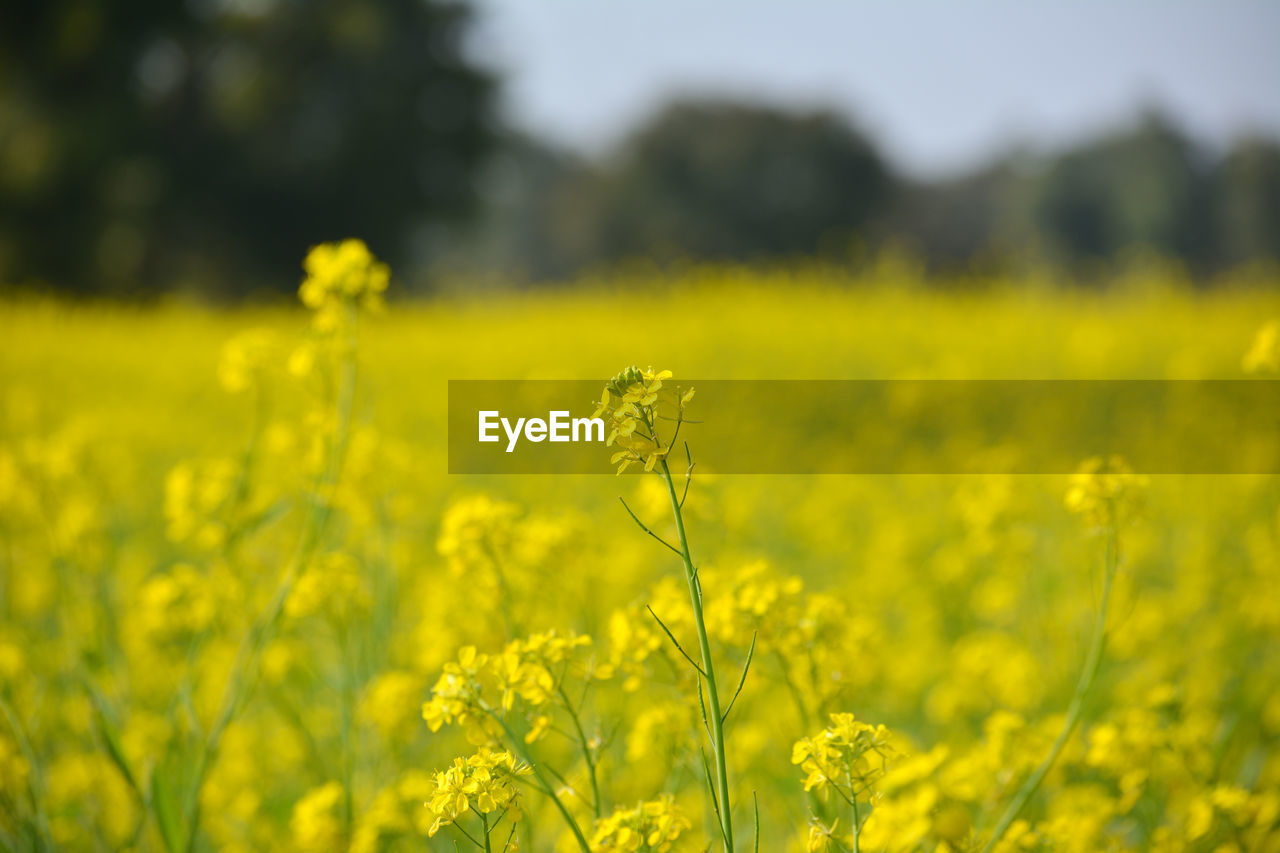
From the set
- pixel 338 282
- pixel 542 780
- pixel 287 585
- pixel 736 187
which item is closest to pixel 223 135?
pixel 736 187

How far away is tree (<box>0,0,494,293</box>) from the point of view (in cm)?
1509

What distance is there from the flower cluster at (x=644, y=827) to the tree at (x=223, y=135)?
17.2m

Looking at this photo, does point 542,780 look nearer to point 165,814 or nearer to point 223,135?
point 165,814

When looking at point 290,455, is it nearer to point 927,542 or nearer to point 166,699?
point 166,699

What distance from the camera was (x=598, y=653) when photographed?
1416mm

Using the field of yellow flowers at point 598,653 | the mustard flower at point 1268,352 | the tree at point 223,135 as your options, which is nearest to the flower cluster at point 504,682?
the field of yellow flowers at point 598,653

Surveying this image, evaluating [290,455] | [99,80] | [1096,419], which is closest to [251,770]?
[290,455]

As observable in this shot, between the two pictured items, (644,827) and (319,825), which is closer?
(644,827)

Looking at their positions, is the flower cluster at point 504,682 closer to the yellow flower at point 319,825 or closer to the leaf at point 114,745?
the yellow flower at point 319,825

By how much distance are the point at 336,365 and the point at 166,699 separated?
1.32 m

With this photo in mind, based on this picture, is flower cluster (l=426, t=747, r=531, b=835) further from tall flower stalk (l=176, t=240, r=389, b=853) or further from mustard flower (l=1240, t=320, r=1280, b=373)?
mustard flower (l=1240, t=320, r=1280, b=373)

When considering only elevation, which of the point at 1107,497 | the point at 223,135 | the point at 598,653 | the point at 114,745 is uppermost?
the point at 223,135

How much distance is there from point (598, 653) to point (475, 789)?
0.53m

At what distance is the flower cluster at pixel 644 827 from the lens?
0.95 m
